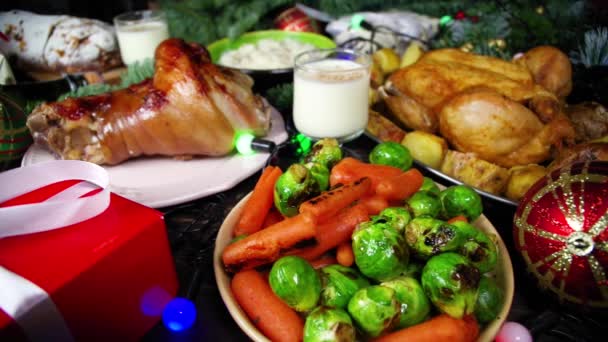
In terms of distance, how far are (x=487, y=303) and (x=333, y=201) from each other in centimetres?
49

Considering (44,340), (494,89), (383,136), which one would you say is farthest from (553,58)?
(44,340)

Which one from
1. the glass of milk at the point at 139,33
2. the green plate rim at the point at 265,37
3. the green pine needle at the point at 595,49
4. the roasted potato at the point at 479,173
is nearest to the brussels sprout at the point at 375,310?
the roasted potato at the point at 479,173

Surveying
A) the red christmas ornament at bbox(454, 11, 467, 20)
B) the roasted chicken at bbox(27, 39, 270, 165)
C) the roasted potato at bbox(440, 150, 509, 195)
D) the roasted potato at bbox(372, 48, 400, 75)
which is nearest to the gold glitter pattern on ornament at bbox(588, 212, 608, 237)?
the roasted potato at bbox(440, 150, 509, 195)

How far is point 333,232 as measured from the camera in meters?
1.29

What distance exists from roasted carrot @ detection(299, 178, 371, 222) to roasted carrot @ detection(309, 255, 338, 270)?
0.14 m

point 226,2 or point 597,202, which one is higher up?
point 226,2

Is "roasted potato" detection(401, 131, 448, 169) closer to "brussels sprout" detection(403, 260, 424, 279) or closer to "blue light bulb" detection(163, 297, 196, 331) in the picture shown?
"brussels sprout" detection(403, 260, 424, 279)

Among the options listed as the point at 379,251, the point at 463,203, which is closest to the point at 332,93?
the point at 463,203

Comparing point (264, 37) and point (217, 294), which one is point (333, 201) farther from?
point (264, 37)

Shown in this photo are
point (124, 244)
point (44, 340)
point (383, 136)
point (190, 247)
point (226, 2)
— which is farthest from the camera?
point (226, 2)

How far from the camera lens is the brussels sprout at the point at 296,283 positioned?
1099mm

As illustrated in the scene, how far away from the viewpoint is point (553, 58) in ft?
7.26

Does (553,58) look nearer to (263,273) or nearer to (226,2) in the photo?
(263,273)

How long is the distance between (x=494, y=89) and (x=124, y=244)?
5.76ft
